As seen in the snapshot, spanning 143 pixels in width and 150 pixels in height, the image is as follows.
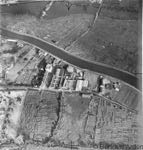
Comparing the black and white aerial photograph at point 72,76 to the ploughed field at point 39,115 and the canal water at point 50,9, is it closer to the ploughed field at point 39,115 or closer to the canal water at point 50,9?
the ploughed field at point 39,115

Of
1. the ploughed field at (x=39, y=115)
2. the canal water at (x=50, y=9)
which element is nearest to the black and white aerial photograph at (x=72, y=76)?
the ploughed field at (x=39, y=115)

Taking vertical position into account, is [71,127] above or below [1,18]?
below

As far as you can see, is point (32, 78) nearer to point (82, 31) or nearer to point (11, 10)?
point (82, 31)

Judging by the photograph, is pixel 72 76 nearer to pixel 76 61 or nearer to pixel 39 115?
pixel 76 61

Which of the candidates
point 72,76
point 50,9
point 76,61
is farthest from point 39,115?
point 50,9

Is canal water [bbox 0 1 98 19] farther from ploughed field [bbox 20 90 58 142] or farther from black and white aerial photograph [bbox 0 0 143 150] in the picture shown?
ploughed field [bbox 20 90 58 142]

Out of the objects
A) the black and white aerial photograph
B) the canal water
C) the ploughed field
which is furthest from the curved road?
the ploughed field

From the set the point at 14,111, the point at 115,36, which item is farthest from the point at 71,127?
the point at 115,36
